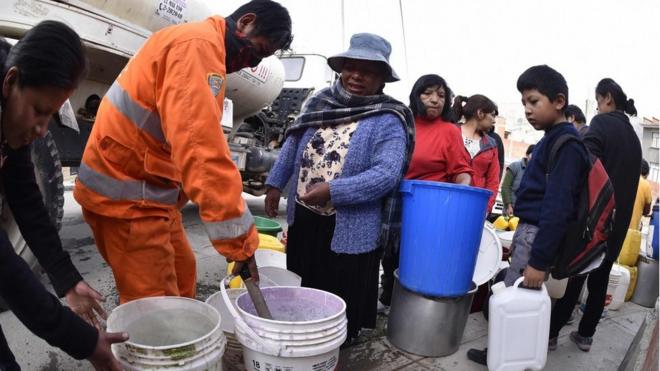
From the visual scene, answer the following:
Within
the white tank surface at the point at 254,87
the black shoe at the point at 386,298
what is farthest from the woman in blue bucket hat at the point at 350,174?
the white tank surface at the point at 254,87

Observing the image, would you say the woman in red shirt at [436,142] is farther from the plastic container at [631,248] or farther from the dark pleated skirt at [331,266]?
the plastic container at [631,248]

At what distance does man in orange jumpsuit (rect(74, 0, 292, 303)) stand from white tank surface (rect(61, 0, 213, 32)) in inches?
71.2

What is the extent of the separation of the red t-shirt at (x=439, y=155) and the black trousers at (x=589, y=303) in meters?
1.01

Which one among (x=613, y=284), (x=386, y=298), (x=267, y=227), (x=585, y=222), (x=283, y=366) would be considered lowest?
(x=386, y=298)

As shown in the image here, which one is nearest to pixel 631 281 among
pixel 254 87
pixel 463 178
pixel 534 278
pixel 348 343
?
pixel 463 178

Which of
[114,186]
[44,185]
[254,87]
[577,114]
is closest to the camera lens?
[114,186]

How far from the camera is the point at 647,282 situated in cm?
443

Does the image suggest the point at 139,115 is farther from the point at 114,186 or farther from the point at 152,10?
the point at 152,10

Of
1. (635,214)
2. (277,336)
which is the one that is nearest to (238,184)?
(277,336)

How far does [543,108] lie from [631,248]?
302 cm

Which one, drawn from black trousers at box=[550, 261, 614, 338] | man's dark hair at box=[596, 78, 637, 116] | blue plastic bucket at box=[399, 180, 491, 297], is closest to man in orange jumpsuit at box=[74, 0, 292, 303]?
blue plastic bucket at box=[399, 180, 491, 297]

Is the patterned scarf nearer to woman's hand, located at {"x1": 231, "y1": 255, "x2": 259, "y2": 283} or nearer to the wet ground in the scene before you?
the wet ground

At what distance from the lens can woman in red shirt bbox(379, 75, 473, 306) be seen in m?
3.05

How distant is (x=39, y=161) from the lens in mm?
2477
